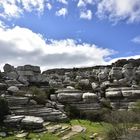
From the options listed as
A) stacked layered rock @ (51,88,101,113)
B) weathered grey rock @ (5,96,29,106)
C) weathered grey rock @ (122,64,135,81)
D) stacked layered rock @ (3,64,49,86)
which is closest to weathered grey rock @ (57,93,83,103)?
stacked layered rock @ (51,88,101,113)

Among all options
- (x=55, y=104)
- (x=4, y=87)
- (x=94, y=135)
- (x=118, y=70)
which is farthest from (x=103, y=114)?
(x=118, y=70)

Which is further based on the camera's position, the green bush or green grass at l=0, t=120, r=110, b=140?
the green bush

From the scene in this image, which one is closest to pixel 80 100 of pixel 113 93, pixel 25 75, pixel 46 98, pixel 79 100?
pixel 79 100

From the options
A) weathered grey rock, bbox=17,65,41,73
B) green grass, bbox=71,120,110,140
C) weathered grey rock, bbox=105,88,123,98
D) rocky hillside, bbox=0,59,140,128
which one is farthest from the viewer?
weathered grey rock, bbox=17,65,41,73

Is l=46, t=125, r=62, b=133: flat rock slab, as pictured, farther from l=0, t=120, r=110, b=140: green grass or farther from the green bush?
the green bush

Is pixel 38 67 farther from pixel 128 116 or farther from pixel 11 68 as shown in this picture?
pixel 128 116

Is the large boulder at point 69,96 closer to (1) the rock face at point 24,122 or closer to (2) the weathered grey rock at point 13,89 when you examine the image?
(2) the weathered grey rock at point 13,89

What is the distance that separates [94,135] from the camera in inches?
1897

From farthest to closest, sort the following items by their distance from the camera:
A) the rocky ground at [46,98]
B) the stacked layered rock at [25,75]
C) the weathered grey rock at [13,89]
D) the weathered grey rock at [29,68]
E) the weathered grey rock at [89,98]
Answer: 1. the weathered grey rock at [29,68]
2. the stacked layered rock at [25,75]
3. the weathered grey rock at [13,89]
4. the weathered grey rock at [89,98]
5. the rocky ground at [46,98]

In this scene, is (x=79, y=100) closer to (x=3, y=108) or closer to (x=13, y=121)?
(x=3, y=108)

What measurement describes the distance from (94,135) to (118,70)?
53308mm

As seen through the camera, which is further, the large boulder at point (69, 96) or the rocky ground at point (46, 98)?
the large boulder at point (69, 96)

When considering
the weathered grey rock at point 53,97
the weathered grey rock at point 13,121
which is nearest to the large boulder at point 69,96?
the weathered grey rock at point 53,97

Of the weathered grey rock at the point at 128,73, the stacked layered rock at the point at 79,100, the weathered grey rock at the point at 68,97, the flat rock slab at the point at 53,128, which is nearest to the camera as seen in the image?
the flat rock slab at the point at 53,128
